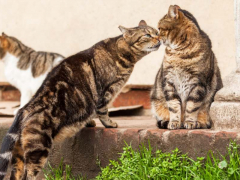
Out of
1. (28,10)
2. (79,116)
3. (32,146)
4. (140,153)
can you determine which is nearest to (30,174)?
(32,146)

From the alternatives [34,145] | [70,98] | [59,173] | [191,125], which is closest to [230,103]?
[191,125]

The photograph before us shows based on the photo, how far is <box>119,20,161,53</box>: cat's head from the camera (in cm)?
411

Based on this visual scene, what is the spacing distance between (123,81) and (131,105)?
198 centimetres

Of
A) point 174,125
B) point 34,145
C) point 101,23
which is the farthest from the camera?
point 101,23

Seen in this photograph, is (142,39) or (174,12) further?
(142,39)

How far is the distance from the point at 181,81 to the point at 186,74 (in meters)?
0.08

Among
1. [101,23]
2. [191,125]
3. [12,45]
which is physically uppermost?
[101,23]

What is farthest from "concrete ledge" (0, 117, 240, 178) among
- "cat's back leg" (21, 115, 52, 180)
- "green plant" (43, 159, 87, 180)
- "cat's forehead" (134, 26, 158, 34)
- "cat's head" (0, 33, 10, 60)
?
"cat's head" (0, 33, 10, 60)

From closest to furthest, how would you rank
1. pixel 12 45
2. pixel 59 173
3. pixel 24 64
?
pixel 59 173
pixel 24 64
pixel 12 45

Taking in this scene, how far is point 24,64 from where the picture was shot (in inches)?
247

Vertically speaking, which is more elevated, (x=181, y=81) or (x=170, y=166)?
(x=181, y=81)

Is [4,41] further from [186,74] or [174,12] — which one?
[186,74]

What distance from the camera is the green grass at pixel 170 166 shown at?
3.09m

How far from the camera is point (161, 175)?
328 centimetres
